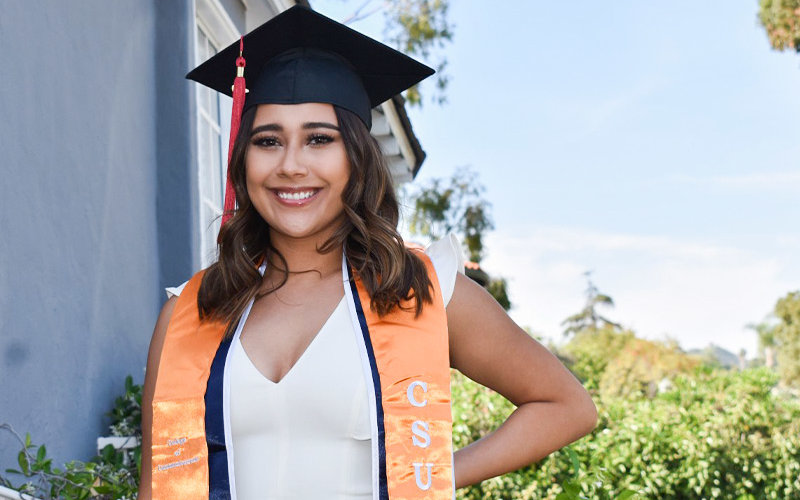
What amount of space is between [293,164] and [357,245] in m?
0.29

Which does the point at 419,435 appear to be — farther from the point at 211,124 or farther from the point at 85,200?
the point at 211,124

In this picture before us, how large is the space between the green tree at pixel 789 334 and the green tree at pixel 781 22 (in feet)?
69.1

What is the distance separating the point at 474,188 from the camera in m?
21.6

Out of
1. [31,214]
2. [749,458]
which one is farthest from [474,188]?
[31,214]

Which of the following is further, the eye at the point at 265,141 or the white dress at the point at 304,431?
the eye at the point at 265,141

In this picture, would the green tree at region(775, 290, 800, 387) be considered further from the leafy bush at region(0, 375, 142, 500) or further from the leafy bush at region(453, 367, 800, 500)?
Result: the leafy bush at region(0, 375, 142, 500)

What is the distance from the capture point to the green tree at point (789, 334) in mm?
36156

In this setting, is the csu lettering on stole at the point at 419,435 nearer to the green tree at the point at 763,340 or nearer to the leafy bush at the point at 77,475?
the leafy bush at the point at 77,475

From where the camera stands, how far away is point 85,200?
3326 mm

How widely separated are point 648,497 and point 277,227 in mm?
4605

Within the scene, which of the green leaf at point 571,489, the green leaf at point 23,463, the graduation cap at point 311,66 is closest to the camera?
the graduation cap at point 311,66

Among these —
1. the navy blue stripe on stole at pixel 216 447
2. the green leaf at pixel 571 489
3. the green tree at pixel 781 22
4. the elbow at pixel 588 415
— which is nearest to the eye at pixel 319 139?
the navy blue stripe on stole at pixel 216 447

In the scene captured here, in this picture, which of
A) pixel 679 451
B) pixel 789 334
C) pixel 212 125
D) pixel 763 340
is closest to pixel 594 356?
pixel 679 451

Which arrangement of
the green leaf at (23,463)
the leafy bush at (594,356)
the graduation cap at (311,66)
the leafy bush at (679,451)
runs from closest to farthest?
the graduation cap at (311,66)
the green leaf at (23,463)
the leafy bush at (679,451)
the leafy bush at (594,356)
